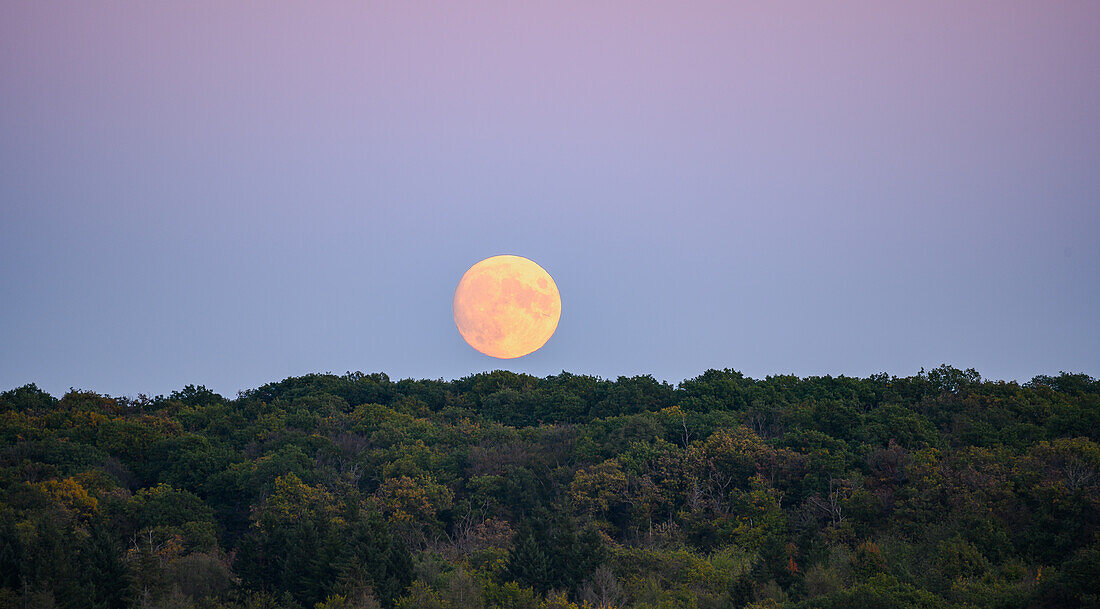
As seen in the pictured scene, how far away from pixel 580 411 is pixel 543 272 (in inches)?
595

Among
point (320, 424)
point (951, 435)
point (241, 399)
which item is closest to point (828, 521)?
point (951, 435)

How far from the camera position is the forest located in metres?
40.5

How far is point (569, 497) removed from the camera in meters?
56.0

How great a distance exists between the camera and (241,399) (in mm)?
85688

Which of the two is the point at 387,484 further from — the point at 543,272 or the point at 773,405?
the point at 773,405

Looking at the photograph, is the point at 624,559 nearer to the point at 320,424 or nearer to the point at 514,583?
the point at 514,583

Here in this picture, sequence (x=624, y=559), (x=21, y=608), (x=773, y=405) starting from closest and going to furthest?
1. (x=21, y=608)
2. (x=624, y=559)
3. (x=773, y=405)

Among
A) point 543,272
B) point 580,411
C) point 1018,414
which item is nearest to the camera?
point 1018,414

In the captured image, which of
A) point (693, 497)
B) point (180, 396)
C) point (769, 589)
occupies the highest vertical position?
point (180, 396)

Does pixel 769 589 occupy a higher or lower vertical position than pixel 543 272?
lower

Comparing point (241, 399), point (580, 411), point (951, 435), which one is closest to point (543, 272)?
point (580, 411)

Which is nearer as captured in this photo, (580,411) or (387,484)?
(387,484)

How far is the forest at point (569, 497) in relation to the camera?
4047cm

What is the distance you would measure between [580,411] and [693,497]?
840 inches
